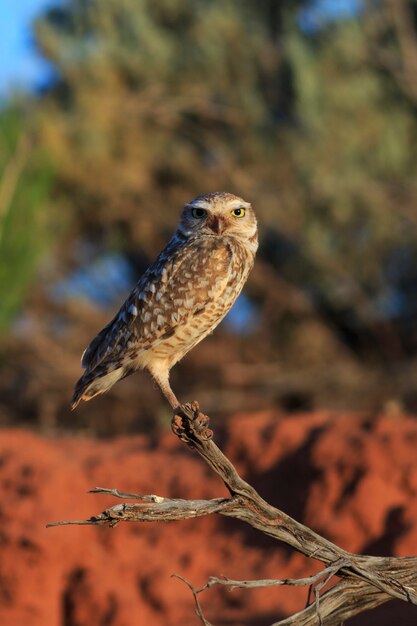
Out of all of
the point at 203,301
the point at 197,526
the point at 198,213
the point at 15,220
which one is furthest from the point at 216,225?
the point at 15,220

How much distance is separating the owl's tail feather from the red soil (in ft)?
4.23

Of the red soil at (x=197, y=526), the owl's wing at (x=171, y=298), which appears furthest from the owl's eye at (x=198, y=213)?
the red soil at (x=197, y=526)

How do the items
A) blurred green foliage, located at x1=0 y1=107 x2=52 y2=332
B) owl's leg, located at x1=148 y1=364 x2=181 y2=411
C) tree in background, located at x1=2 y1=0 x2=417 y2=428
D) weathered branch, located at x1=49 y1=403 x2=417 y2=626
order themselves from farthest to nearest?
tree in background, located at x1=2 y1=0 x2=417 y2=428
blurred green foliage, located at x1=0 y1=107 x2=52 y2=332
owl's leg, located at x1=148 y1=364 x2=181 y2=411
weathered branch, located at x1=49 y1=403 x2=417 y2=626

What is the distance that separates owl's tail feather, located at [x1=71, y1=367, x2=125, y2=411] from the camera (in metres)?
4.92

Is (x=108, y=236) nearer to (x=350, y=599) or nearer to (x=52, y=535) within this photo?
(x=52, y=535)

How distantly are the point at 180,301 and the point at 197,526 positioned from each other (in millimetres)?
1870

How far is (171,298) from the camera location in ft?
16.4

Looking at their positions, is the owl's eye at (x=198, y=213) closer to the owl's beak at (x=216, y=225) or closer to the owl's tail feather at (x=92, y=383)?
the owl's beak at (x=216, y=225)

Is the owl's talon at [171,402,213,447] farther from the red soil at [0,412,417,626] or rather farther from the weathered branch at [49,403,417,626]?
the red soil at [0,412,417,626]

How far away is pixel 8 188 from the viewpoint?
422 inches

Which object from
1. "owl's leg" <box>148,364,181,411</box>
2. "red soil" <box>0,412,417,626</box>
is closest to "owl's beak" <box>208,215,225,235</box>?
"owl's leg" <box>148,364,181,411</box>

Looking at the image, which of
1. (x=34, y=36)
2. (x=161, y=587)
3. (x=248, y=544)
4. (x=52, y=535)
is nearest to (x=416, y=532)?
(x=248, y=544)

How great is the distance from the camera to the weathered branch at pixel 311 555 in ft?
12.1

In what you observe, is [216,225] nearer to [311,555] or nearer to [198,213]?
[198,213]
